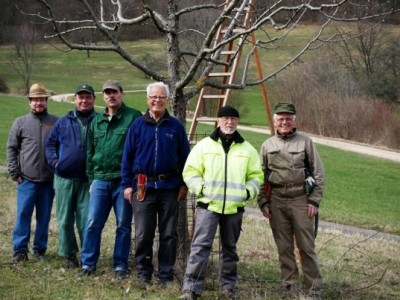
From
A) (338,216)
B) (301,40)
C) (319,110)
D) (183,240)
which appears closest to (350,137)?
(319,110)

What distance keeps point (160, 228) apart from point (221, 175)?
2.90 ft

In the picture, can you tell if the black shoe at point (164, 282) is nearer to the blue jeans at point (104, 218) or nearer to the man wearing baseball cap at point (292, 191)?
the blue jeans at point (104, 218)

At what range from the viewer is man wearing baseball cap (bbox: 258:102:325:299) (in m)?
6.07

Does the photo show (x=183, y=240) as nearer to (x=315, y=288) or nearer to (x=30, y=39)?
(x=315, y=288)

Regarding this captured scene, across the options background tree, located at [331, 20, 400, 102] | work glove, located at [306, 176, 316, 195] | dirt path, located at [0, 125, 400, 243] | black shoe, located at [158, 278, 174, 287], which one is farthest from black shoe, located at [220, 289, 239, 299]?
background tree, located at [331, 20, 400, 102]

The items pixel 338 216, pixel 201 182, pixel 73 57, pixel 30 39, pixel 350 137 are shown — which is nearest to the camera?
pixel 201 182

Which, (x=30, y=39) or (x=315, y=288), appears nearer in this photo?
(x=315, y=288)

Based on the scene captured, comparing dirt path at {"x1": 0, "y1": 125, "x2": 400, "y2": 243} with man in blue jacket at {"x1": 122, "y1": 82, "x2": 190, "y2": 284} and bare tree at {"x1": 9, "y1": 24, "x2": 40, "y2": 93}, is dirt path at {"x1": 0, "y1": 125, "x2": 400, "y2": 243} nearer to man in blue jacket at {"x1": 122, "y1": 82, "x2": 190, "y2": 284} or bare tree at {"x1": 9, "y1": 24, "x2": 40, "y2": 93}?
man in blue jacket at {"x1": 122, "y1": 82, "x2": 190, "y2": 284}

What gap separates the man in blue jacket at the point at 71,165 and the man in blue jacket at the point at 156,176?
0.82 metres

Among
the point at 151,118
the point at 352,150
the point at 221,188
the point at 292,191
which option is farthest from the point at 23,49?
the point at 221,188

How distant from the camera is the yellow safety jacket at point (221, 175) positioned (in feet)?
18.4

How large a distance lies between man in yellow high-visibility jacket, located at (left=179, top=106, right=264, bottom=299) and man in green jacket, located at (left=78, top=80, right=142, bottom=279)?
0.91 meters

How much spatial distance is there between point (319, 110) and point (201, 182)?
27740 millimetres

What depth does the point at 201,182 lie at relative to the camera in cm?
A: 563
